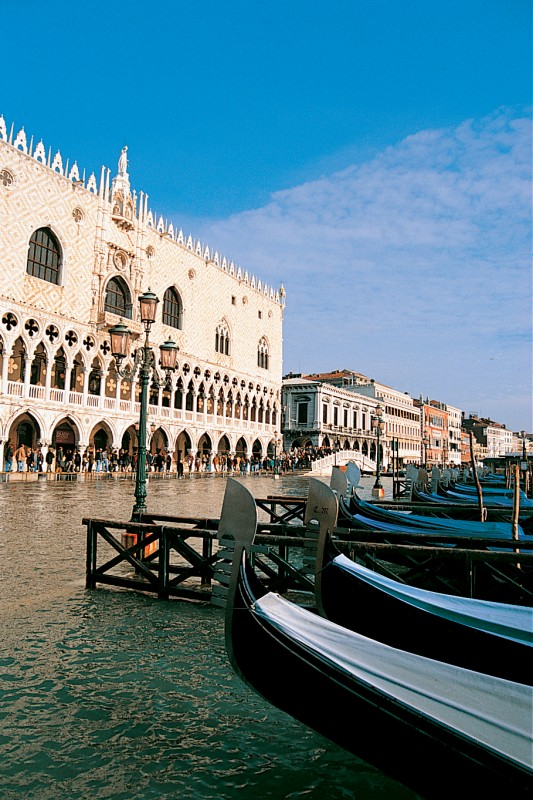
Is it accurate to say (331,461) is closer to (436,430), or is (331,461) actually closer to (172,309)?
(172,309)

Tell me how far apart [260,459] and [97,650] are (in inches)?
1476

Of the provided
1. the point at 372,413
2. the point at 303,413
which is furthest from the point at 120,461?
the point at 372,413

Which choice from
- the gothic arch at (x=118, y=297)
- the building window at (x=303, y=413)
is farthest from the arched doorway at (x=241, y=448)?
the building window at (x=303, y=413)

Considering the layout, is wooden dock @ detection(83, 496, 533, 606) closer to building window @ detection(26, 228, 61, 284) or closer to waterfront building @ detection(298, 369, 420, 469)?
building window @ detection(26, 228, 61, 284)

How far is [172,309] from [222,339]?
5155mm

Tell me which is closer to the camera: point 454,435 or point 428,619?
point 428,619

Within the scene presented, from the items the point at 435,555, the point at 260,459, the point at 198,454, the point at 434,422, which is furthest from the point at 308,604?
the point at 434,422

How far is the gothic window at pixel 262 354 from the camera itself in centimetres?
4291

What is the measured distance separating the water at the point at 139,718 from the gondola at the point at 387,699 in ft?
1.90

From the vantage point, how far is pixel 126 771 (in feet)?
8.61

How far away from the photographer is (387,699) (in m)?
2.00

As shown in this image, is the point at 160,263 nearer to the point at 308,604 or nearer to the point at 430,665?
the point at 308,604

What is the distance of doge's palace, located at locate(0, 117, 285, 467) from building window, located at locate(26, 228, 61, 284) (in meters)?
0.05

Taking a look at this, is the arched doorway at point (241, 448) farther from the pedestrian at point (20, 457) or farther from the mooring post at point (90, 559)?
the mooring post at point (90, 559)
